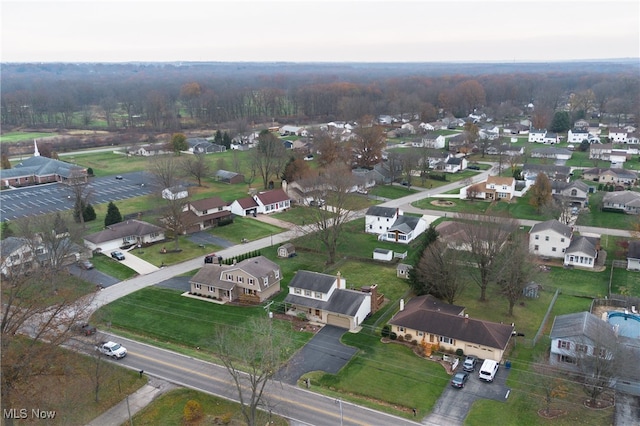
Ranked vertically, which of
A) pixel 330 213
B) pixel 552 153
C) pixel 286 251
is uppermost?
pixel 552 153

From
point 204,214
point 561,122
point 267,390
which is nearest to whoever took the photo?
point 267,390

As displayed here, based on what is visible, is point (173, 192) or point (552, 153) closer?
point (173, 192)

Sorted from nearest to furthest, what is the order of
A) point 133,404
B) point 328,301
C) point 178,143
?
point 133,404 < point 328,301 < point 178,143

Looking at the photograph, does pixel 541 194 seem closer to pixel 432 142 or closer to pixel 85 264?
pixel 432 142

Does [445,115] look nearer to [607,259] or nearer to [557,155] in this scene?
[557,155]

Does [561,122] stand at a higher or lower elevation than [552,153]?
higher

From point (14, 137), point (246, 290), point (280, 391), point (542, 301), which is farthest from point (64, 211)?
point (14, 137)

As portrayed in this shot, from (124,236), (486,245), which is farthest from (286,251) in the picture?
(486,245)
